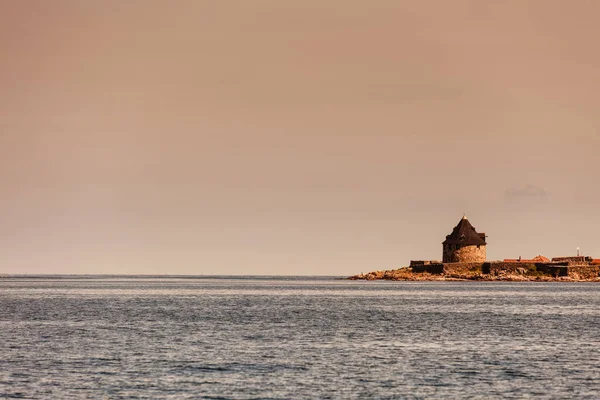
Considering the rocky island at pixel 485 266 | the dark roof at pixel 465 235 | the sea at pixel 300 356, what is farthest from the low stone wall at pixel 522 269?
the sea at pixel 300 356

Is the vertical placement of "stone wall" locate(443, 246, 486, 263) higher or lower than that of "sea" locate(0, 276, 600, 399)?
higher

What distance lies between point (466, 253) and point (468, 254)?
1.54 feet

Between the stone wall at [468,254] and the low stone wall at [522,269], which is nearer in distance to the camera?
the low stone wall at [522,269]

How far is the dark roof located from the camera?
624ft

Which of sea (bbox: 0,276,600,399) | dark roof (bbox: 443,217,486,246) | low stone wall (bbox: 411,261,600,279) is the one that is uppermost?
dark roof (bbox: 443,217,486,246)

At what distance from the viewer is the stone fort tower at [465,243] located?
625 feet

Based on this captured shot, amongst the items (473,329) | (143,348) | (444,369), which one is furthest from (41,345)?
(473,329)

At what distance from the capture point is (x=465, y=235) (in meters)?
190

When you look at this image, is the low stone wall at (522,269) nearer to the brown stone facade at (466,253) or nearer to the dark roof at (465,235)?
Answer: the brown stone facade at (466,253)

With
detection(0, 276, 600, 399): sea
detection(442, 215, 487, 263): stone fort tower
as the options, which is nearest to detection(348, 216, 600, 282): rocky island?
detection(442, 215, 487, 263): stone fort tower

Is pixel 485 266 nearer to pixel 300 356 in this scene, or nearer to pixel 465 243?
pixel 465 243

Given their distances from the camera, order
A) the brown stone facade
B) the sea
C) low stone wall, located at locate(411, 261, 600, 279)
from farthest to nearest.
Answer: the brown stone facade → low stone wall, located at locate(411, 261, 600, 279) → the sea

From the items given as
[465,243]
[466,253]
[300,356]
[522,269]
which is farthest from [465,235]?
[300,356]

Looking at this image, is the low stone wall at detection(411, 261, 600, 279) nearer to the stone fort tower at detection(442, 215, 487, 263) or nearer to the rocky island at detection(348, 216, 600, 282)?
the rocky island at detection(348, 216, 600, 282)
